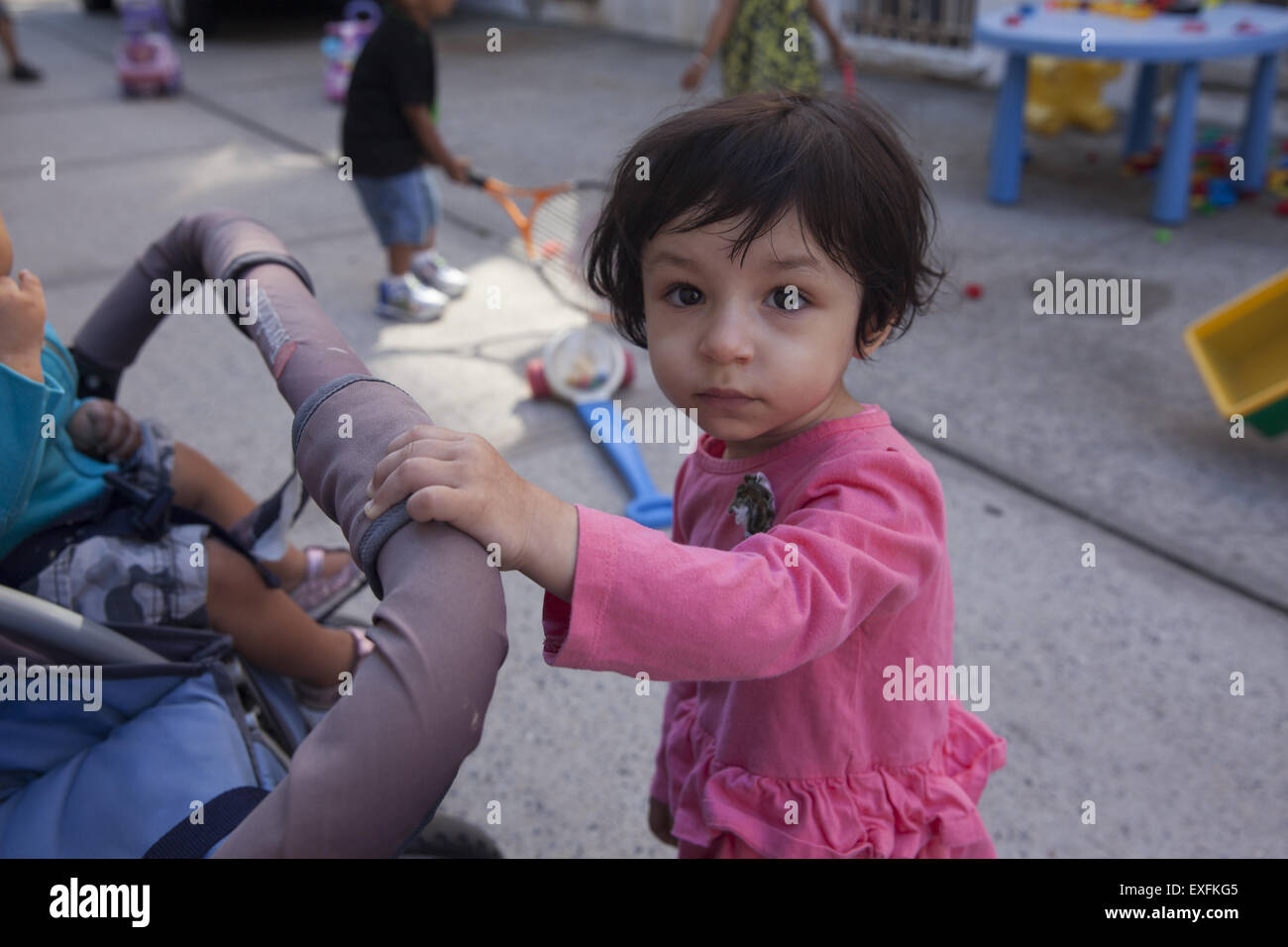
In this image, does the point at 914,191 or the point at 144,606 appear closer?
the point at 914,191

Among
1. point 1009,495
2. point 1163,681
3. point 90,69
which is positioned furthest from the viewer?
point 90,69

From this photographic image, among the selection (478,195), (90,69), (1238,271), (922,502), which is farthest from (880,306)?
(90,69)

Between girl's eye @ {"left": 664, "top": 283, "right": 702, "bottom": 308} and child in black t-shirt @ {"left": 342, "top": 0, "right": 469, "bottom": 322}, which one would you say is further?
child in black t-shirt @ {"left": 342, "top": 0, "right": 469, "bottom": 322}

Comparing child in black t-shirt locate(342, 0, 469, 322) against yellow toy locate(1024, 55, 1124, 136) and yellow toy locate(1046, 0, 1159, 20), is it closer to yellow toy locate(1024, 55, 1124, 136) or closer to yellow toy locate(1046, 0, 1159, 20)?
yellow toy locate(1046, 0, 1159, 20)

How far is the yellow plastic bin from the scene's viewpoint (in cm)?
331

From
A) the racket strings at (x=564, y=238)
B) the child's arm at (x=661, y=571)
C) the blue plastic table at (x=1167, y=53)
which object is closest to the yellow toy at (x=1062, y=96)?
the blue plastic table at (x=1167, y=53)

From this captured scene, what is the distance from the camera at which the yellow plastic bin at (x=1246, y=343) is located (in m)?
3.31

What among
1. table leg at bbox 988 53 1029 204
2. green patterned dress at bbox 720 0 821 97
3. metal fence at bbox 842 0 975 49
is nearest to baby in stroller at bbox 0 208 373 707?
green patterned dress at bbox 720 0 821 97

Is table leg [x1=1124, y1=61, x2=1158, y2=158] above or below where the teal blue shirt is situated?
below

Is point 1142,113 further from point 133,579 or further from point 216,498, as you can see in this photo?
point 133,579

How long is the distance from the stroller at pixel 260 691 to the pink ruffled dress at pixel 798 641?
0.21 meters

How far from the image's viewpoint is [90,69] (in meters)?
9.99
